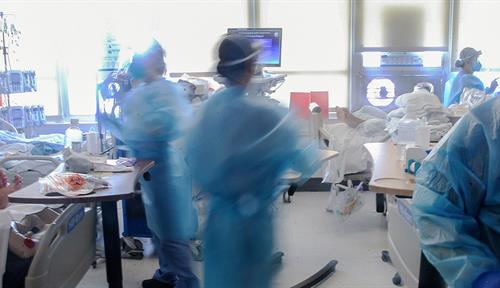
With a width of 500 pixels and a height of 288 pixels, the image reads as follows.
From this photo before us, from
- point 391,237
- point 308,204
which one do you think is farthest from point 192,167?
point 308,204

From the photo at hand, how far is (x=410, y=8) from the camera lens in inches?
211

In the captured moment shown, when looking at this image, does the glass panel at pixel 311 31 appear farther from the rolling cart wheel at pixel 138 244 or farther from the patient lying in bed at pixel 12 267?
the patient lying in bed at pixel 12 267

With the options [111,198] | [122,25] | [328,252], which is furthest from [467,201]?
[122,25]

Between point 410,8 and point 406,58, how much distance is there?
0.59 meters

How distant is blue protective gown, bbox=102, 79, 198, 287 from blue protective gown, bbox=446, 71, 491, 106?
2759mm

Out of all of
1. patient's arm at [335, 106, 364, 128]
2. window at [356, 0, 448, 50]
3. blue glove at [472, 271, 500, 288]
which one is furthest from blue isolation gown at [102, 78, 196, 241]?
window at [356, 0, 448, 50]

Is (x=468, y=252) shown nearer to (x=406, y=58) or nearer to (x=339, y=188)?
(x=339, y=188)

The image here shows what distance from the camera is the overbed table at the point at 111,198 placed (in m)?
1.91

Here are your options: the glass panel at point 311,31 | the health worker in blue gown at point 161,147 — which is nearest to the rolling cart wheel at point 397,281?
the health worker in blue gown at point 161,147

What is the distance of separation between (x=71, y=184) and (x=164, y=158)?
1.90 feet

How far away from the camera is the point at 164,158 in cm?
249

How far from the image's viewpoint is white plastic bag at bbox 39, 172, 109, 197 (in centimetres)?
197

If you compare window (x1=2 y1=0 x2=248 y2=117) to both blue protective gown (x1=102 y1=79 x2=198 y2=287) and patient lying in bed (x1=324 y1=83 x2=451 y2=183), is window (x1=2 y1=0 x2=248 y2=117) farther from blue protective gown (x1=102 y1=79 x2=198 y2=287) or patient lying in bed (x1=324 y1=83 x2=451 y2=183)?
blue protective gown (x1=102 y1=79 x2=198 y2=287)

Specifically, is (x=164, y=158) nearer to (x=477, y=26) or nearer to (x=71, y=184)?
(x=71, y=184)
